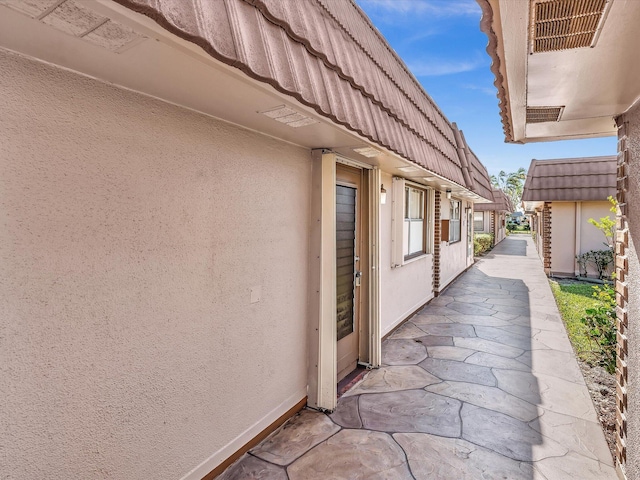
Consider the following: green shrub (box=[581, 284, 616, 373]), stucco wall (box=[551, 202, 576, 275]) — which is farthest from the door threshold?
stucco wall (box=[551, 202, 576, 275])

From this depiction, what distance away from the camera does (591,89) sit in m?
2.37

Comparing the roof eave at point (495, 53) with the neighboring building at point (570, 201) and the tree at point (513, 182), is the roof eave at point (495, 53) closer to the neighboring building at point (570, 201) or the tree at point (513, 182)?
the neighboring building at point (570, 201)

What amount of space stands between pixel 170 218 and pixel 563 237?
14.3 metres

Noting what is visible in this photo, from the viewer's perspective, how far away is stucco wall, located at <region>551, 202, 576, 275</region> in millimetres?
12391

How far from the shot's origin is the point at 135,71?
184cm

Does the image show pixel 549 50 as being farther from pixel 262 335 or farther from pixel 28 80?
pixel 262 335

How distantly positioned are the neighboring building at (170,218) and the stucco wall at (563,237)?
453 inches

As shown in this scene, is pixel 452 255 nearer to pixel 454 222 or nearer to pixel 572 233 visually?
pixel 454 222

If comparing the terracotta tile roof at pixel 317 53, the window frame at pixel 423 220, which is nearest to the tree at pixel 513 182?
the window frame at pixel 423 220

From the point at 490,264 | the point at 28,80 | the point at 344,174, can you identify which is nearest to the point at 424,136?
the point at 344,174

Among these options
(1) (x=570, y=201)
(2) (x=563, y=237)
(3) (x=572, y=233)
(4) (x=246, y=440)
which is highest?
(1) (x=570, y=201)

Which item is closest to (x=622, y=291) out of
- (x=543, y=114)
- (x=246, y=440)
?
(x=543, y=114)

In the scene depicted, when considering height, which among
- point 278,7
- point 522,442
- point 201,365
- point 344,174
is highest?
point 278,7

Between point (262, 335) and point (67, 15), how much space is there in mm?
2706
